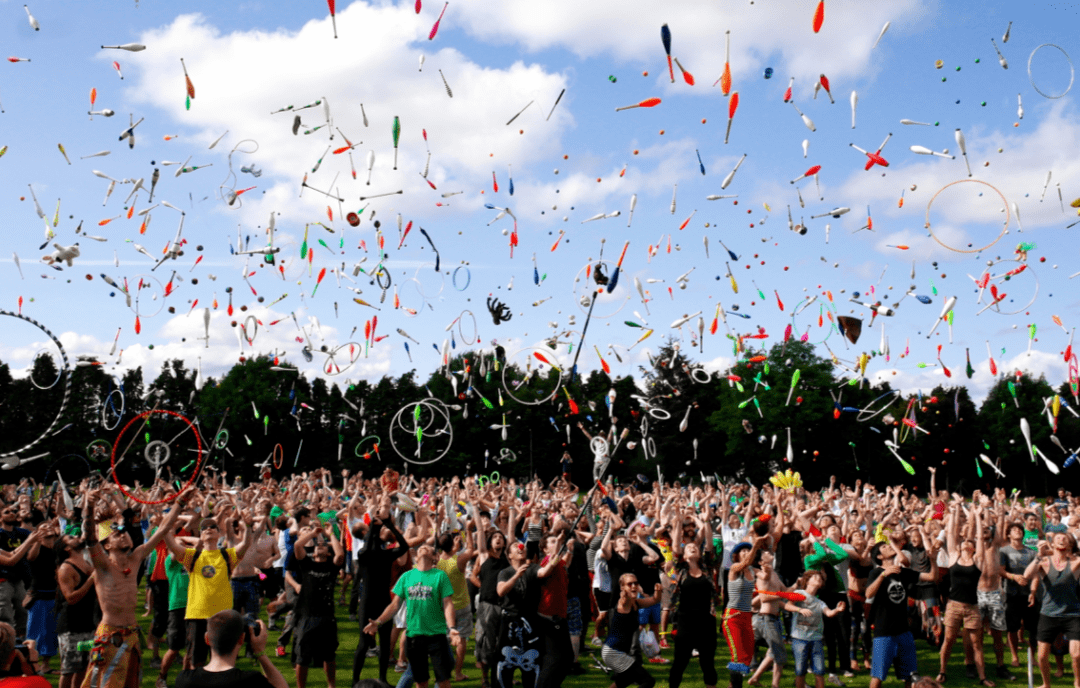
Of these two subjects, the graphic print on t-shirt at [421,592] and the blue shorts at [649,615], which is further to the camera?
the blue shorts at [649,615]

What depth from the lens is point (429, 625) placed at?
7.08m

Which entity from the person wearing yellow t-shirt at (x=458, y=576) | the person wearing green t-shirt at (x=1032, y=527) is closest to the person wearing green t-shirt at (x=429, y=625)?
the person wearing yellow t-shirt at (x=458, y=576)

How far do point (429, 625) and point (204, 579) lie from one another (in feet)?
6.56

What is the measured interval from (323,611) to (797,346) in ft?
149

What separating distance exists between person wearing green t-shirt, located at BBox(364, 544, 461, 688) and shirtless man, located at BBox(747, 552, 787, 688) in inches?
124

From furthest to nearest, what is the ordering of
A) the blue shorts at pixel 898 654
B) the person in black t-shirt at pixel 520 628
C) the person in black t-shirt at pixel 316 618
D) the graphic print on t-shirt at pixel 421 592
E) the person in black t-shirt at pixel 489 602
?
the blue shorts at pixel 898 654 < the person in black t-shirt at pixel 489 602 < the person in black t-shirt at pixel 316 618 < the graphic print on t-shirt at pixel 421 592 < the person in black t-shirt at pixel 520 628

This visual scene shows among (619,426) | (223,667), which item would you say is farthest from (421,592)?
(619,426)

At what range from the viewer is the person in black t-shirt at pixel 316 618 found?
7599 millimetres

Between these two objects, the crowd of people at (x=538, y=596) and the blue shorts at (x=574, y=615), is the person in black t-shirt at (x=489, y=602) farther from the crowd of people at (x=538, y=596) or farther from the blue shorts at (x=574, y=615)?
the blue shorts at (x=574, y=615)

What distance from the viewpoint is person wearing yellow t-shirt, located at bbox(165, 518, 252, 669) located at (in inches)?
290

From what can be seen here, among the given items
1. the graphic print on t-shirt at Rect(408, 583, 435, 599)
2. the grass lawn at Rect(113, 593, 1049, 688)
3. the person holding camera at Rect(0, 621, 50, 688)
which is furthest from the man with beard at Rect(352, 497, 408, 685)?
the person holding camera at Rect(0, 621, 50, 688)

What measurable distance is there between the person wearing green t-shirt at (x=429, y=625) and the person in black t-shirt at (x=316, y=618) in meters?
0.92

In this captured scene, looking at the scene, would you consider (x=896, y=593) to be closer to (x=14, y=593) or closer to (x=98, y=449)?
(x=14, y=593)

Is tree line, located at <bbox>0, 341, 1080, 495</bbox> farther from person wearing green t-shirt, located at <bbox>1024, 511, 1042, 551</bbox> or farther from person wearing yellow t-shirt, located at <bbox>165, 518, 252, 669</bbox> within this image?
person wearing yellow t-shirt, located at <bbox>165, 518, 252, 669</bbox>
